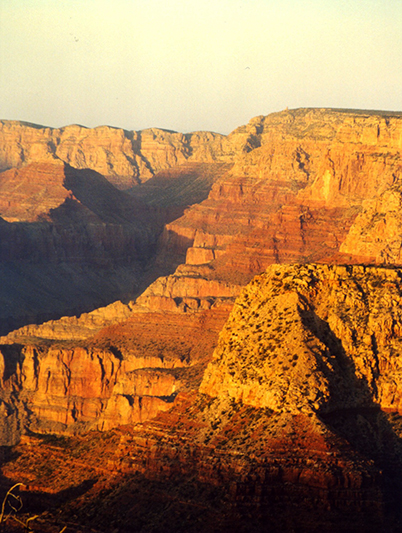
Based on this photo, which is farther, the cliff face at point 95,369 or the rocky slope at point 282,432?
the cliff face at point 95,369

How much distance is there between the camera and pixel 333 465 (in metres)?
61.4

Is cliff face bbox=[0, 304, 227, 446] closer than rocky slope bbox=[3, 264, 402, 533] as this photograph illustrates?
No

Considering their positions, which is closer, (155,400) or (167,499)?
(167,499)

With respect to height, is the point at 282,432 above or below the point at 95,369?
below

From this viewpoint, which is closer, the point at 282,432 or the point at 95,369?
the point at 282,432

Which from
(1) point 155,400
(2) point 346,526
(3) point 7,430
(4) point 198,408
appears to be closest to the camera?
(2) point 346,526

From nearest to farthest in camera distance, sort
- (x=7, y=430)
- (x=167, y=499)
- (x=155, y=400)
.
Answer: (x=167, y=499) → (x=155, y=400) → (x=7, y=430)

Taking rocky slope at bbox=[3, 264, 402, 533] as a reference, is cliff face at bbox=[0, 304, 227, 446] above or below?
above

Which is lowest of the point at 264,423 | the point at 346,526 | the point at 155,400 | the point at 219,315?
the point at 346,526

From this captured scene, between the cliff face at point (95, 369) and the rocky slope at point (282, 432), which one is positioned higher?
the cliff face at point (95, 369)

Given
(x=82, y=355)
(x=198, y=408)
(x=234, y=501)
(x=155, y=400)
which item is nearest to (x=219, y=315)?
(x=82, y=355)

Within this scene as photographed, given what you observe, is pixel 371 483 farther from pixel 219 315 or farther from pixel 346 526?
pixel 219 315

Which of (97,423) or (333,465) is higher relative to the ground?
(97,423)

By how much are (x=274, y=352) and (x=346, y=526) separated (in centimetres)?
1228
